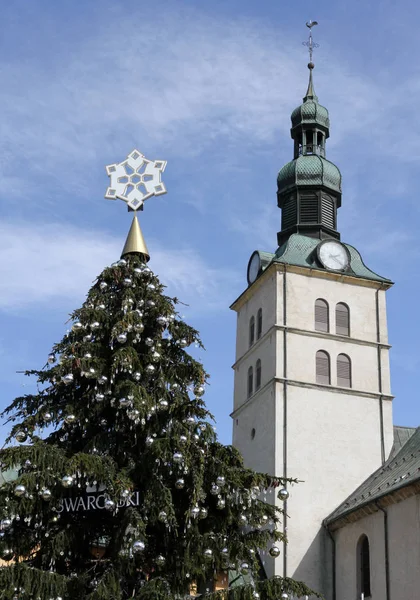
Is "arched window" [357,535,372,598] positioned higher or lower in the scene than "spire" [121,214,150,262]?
lower

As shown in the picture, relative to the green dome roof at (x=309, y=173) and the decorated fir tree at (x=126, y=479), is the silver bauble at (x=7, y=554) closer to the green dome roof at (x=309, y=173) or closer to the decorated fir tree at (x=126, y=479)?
the decorated fir tree at (x=126, y=479)

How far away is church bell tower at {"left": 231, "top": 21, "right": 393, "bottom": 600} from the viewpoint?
2950 centimetres

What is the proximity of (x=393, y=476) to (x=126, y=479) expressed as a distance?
16.0m

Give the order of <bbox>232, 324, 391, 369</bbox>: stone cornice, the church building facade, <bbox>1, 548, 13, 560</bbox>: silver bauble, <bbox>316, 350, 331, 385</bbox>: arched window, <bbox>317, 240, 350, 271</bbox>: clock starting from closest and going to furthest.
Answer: <bbox>1, 548, 13, 560</bbox>: silver bauble < the church building facade < <bbox>316, 350, 331, 385</bbox>: arched window < <bbox>232, 324, 391, 369</bbox>: stone cornice < <bbox>317, 240, 350, 271</bbox>: clock

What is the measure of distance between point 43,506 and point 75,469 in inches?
35.0

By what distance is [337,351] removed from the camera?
107ft

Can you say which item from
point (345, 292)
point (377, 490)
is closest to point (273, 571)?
point (377, 490)

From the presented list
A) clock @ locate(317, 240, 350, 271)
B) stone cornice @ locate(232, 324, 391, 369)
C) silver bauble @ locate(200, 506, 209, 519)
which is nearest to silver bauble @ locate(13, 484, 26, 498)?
silver bauble @ locate(200, 506, 209, 519)

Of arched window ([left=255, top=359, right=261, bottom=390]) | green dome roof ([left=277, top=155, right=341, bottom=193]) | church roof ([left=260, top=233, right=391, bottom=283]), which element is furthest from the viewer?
green dome roof ([left=277, top=155, right=341, bottom=193])

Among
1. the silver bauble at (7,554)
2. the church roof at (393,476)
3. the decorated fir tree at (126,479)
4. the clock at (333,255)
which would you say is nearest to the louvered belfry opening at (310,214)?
the clock at (333,255)

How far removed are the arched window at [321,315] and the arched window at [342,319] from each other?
1.27ft

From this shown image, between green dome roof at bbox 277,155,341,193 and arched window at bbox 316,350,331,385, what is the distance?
24.1 feet

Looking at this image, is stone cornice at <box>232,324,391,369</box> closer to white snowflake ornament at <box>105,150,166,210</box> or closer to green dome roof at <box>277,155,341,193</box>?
green dome roof at <box>277,155,341,193</box>

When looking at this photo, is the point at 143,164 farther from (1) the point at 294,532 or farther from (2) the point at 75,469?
(1) the point at 294,532
